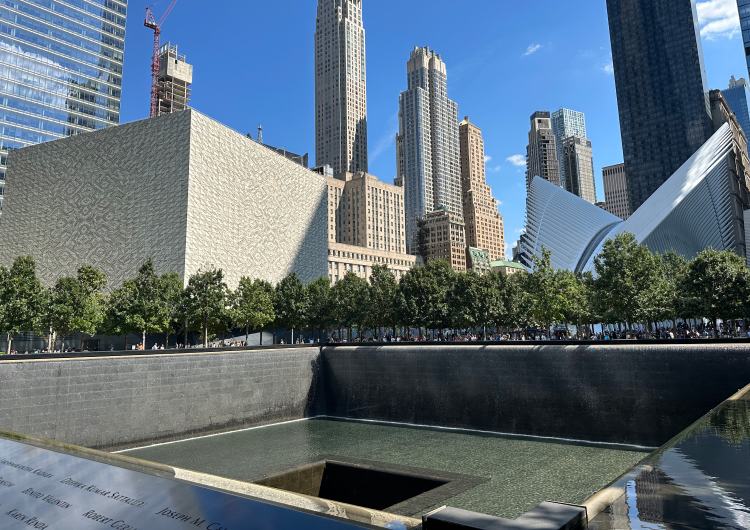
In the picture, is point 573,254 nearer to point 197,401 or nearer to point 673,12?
point 197,401

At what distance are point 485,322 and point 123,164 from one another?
46.9 metres

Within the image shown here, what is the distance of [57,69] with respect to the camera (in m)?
87.9

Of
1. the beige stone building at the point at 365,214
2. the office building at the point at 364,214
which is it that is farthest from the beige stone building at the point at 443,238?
the office building at the point at 364,214

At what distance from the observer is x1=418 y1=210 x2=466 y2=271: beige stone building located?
17175 centimetres

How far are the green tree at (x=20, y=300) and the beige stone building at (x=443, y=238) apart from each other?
134608 millimetres

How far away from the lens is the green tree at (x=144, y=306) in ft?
152

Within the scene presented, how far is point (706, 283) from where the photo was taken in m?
42.8

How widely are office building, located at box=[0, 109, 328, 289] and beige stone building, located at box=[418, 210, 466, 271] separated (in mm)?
101085

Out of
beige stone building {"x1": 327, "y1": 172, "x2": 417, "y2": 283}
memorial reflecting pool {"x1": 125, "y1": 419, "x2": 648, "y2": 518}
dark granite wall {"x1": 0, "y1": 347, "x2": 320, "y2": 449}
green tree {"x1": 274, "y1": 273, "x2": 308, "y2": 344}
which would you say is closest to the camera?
memorial reflecting pool {"x1": 125, "y1": 419, "x2": 648, "y2": 518}

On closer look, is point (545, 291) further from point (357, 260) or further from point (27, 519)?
point (357, 260)

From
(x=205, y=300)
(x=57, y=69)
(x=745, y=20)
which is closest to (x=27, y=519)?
(x=205, y=300)

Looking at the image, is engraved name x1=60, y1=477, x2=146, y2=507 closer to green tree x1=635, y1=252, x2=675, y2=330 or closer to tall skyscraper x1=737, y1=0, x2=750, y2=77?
green tree x1=635, y1=252, x2=675, y2=330

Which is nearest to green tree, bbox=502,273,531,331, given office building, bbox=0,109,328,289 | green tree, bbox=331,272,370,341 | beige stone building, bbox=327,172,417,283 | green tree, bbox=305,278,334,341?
green tree, bbox=331,272,370,341

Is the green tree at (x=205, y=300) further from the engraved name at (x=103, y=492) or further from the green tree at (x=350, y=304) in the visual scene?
the engraved name at (x=103, y=492)
